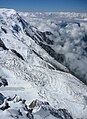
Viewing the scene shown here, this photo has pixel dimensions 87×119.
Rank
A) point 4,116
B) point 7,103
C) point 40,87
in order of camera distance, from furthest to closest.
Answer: point 40,87 → point 7,103 → point 4,116

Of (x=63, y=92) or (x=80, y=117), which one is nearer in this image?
(x=80, y=117)

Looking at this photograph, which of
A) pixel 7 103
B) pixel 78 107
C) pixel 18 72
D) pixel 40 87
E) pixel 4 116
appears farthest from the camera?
pixel 18 72

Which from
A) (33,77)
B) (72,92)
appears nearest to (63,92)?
(72,92)

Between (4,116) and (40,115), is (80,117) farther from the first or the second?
(4,116)

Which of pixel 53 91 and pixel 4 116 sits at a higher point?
pixel 4 116

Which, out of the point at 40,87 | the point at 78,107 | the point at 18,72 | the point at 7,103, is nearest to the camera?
the point at 7,103

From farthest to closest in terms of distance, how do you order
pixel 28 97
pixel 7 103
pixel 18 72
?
1. pixel 18 72
2. pixel 28 97
3. pixel 7 103

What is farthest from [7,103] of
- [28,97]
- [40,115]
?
[28,97]

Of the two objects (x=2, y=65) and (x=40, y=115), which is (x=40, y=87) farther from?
(x=40, y=115)

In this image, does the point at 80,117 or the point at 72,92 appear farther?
the point at 72,92
